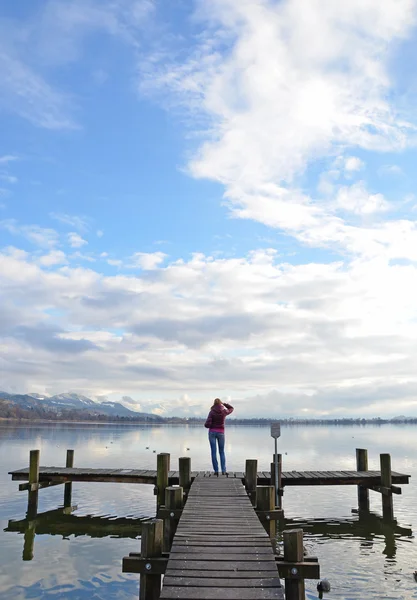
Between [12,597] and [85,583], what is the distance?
1825 millimetres

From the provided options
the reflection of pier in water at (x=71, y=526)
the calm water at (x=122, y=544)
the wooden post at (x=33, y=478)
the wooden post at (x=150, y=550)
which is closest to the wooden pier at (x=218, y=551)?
the wooden post at (x=150, y=550)

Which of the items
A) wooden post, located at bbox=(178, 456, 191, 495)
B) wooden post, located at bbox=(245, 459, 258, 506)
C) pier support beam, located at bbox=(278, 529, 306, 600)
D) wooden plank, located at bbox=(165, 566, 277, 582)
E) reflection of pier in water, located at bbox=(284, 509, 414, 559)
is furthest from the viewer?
reflection of pier in water, located at bbox=(284, 509, 414, 559)

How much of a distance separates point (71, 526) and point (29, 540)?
2.44m

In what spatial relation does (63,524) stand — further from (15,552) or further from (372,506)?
(372,506)

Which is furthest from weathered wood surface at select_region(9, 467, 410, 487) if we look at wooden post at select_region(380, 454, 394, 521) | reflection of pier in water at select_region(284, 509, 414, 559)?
reflection of pier in water at select_region(284, 509, 414, 559)

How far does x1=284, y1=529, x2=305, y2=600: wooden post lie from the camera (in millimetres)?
7922

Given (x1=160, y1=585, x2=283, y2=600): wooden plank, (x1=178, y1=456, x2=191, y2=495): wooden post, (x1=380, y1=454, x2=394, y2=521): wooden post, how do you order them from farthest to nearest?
(x1=380, y1=454, x2=394, y2=521): wooden post → (x1=178, y1=456, x2=191, y2=495): wooden post → (x1=160, y1=585, x2=283, y2=600): wooden plank

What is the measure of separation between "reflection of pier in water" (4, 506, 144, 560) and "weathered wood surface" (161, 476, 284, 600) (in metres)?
7.46

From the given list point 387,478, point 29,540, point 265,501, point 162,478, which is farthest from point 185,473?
point 387,478

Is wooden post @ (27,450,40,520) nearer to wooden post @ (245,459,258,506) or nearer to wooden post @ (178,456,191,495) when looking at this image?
wooden post @ (178,456,191,495)

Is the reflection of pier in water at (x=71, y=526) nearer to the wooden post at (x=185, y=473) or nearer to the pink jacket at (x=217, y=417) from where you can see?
the wooden post at (x=185, y=473)

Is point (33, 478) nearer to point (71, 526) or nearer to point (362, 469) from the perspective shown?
point (71, 526)

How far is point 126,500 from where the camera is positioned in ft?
80.8

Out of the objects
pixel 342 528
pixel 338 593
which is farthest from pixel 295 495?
pixel 338 593
